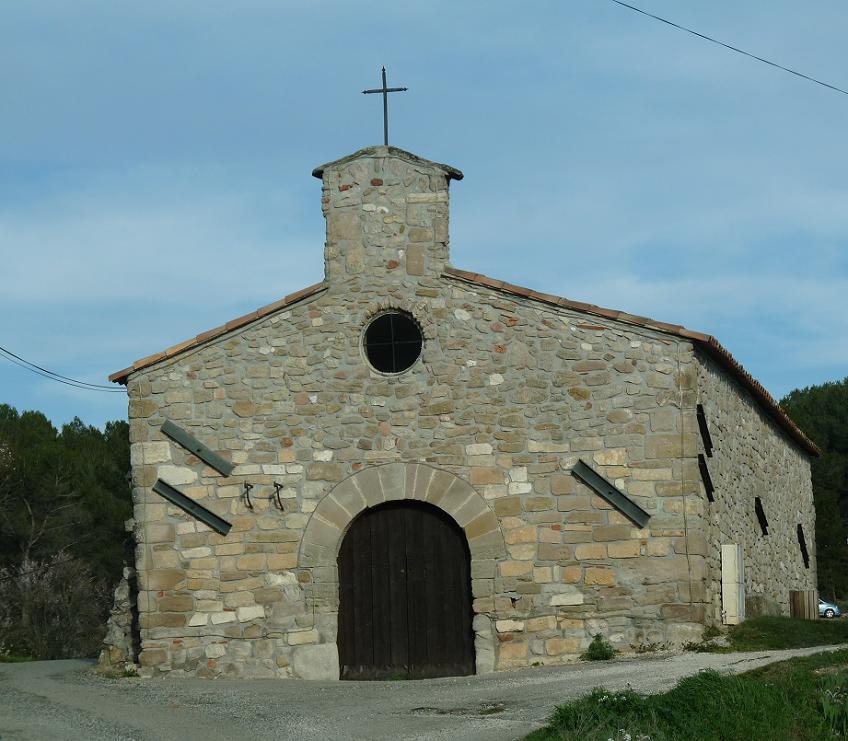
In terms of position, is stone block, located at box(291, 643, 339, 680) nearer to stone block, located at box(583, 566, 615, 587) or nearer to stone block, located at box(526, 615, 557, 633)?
stone block, located at box(526, 615, 557, 633)

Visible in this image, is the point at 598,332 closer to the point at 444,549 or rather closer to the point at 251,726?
the point at 444,549

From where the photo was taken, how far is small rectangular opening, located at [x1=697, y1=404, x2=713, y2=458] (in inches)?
530

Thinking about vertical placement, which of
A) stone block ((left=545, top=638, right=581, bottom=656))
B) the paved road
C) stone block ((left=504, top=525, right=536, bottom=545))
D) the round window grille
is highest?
the round window grille

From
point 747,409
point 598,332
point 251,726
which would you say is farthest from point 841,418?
point 251,726

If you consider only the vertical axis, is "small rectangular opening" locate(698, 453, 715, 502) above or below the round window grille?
below

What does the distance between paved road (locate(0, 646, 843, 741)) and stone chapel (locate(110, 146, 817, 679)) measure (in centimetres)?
69

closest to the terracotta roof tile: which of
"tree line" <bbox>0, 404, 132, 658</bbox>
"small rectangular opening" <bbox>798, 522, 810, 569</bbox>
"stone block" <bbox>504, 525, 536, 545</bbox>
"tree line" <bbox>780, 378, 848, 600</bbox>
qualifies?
"stone block" <bbox>504, 525, 536, 545</bbox>

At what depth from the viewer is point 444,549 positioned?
13602 mm

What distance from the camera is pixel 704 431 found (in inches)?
535

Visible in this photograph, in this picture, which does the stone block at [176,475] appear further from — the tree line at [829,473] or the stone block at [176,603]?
the tree line at [829,473]

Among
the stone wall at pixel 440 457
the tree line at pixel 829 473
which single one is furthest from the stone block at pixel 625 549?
the tree line at pixel 829 473

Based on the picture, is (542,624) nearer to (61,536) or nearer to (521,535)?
(521,535)

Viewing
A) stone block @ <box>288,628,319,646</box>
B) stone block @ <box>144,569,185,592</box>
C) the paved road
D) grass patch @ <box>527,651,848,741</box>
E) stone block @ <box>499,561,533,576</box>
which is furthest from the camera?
stone block @ <box>144,569,185,592</box>

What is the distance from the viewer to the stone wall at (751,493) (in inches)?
548
